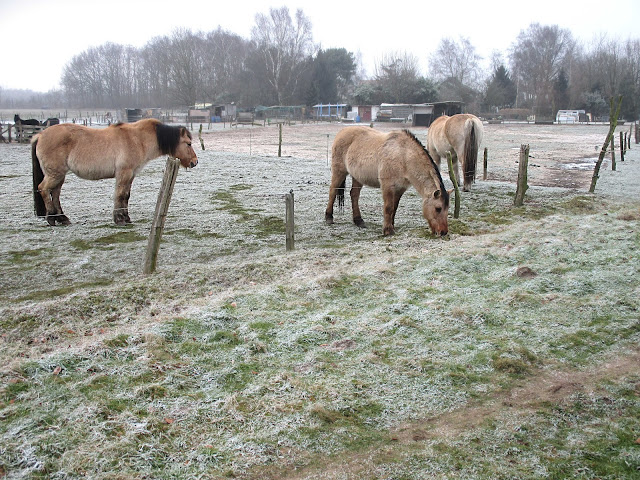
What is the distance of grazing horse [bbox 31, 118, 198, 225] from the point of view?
342 inches

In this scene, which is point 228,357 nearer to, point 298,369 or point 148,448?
point 298,369

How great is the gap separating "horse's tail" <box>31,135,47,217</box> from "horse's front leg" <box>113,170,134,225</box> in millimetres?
1331

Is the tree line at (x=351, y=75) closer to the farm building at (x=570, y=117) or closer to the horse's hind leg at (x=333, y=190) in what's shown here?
the farm building at (x=570, y=117)

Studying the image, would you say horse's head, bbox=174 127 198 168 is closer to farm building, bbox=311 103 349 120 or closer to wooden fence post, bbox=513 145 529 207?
wooden fence post, bbox=513 145 529 207

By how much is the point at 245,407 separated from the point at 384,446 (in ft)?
3.15

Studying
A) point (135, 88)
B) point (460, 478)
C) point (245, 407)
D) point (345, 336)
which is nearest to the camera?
point (460, 478)

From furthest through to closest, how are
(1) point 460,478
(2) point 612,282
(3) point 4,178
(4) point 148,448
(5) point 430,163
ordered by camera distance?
(3) point 4,178, (5) point 430,163, (2) point 612,282, (4) point 148,448, (1) point 460,478

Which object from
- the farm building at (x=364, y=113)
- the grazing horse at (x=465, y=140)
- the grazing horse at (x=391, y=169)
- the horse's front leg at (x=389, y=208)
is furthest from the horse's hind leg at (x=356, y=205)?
the farm building at (x=364, y=113)

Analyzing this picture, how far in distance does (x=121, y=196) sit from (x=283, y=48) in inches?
2632

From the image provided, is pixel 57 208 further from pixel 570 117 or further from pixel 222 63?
pixel 222 63

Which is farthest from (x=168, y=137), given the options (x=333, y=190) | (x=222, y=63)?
(x=222, y=63)

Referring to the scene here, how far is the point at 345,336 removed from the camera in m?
4.38

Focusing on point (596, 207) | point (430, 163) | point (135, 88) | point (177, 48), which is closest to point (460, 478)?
point (430, 163)

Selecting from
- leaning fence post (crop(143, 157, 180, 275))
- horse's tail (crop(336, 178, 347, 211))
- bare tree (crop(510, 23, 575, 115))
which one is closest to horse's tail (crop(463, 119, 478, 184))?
horse's tail (crop(336, 178, 347, 211))
